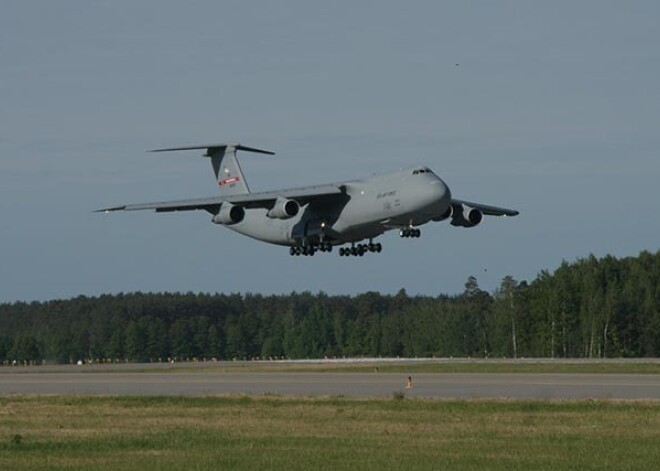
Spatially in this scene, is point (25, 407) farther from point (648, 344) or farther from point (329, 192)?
point (648, 344)

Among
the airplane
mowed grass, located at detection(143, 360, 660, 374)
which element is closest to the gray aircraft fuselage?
the airplane

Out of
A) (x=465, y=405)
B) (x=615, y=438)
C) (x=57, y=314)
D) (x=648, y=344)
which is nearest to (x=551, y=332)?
(x=648, y=344)

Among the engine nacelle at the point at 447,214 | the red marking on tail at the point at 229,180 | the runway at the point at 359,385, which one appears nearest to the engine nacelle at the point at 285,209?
the engine nacelle at the point at 447,214

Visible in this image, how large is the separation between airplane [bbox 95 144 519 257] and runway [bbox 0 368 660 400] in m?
5.66

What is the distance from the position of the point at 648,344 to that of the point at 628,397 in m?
61.6

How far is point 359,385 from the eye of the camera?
1623 inches

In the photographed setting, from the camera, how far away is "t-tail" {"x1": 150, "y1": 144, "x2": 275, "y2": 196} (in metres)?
62.8

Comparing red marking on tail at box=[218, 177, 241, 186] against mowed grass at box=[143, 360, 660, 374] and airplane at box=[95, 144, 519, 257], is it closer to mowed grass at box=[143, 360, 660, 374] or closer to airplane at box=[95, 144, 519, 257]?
airplane at box=[95, 144, 519, 257]

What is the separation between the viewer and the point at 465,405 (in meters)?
31.2

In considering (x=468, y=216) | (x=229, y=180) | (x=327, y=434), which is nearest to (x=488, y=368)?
(x=468, y=216)

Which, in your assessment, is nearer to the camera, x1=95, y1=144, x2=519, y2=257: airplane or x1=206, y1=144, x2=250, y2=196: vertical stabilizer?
x1=95, y1=144, x2=519, y2=257: airplane

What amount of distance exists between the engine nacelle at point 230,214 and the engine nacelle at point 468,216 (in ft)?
27.8

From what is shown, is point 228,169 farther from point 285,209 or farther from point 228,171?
point 285,209

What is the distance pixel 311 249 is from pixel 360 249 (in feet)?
6.47
